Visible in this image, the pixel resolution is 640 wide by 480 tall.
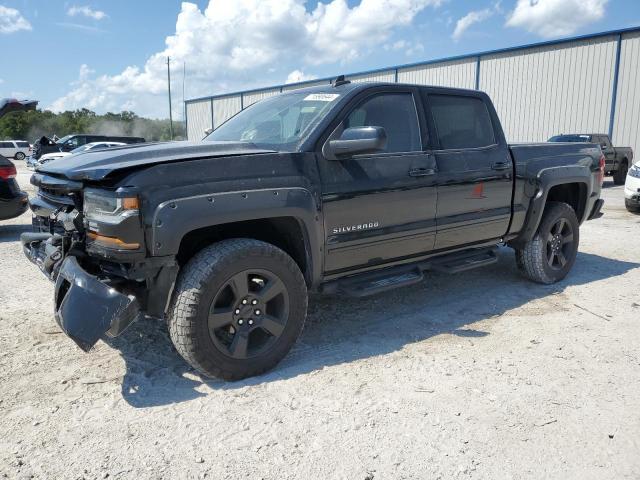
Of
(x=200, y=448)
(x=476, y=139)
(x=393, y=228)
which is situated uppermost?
(x=476, y=139)

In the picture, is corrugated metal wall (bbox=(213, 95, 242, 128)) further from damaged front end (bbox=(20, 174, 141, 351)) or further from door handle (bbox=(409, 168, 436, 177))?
damaged front end (bbox=(20, 174, 141, 351))

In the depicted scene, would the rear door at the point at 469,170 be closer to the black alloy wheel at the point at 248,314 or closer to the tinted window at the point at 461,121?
the tinted window at the point at 461,121

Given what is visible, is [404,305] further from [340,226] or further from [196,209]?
[196,209]

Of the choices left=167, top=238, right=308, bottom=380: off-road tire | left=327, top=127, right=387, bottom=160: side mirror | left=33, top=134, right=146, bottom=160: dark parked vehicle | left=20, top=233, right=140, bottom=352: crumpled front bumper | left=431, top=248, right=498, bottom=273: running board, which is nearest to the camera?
left=20, top=233, right=140, bottom=352: crumpled front bumper

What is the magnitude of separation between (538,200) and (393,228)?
1.91 m

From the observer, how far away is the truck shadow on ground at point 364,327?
10.3 ft

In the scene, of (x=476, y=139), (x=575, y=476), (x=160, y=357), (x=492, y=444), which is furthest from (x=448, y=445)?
(x=476, y=139)

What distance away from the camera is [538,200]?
16.3 ft

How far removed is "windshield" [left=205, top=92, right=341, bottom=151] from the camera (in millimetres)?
3664

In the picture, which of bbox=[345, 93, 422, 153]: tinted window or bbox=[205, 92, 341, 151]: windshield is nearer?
bbox=[205, 92, 341, 151]: windshield

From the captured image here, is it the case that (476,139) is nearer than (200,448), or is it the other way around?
(200,448)

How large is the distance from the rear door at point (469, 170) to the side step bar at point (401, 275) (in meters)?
0.15

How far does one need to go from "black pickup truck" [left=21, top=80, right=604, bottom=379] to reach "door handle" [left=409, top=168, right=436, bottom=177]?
12 millimetres

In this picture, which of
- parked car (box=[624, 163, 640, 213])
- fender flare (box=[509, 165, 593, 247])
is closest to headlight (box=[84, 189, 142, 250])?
fender flare (box=[509, 165, 593, 247])
